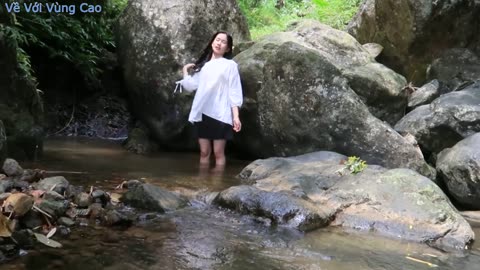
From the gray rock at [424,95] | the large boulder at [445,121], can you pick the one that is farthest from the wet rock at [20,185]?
the gray rock at [424,95]

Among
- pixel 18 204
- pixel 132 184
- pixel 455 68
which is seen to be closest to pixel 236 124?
pixel 132 184

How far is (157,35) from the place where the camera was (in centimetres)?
749

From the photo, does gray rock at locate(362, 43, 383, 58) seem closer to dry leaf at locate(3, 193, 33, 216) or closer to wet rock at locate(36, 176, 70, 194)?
wet rock at locate(36, 176, 70, 194)

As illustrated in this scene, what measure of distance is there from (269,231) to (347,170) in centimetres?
153

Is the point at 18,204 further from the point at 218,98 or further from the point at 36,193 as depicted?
the point at 218,98

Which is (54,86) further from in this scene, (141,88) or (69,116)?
(141,88)

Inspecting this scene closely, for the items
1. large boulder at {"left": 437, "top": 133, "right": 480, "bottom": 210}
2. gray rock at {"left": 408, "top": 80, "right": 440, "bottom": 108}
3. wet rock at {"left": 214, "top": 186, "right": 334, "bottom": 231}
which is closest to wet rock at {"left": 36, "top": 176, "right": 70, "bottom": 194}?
wet rock at {"left": 214, "top": 186, "right": 334, "bottom": 231}

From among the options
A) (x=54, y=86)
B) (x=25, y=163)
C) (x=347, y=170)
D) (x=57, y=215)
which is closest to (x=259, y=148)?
(x=347, y=170)

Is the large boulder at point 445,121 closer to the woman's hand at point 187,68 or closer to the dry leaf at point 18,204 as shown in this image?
the woman's hand at point 187,68

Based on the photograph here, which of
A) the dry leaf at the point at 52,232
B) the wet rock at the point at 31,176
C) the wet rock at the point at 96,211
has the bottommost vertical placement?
the dry leaf at the point at 52,232

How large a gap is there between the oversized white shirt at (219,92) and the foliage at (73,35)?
2.59 meters

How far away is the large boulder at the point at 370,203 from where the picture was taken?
412 cm

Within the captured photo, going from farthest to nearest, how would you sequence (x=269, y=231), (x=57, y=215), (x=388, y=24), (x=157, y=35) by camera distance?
(x=388, y=24) < (x=157, y=35) < (x=269, y=231) < (x=57, y=215)

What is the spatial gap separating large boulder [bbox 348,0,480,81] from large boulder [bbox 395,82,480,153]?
1.39 m
